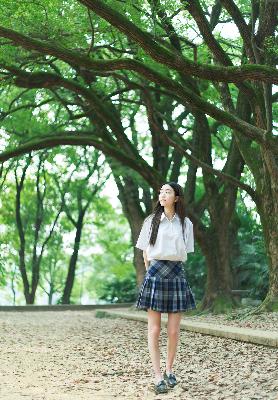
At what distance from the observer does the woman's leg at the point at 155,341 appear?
599 centimetres

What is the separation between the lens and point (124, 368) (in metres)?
7.76

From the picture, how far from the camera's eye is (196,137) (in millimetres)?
16047

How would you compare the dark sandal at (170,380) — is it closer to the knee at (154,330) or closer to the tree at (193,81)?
the knee at (154,330)

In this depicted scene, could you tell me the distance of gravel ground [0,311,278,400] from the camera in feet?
19.5

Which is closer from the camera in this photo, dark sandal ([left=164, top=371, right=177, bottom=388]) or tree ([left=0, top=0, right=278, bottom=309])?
dark sandal ([left=164, top=371, right=177, bottom=388])

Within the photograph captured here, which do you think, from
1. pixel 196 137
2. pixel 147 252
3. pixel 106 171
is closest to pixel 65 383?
pixel 147 252

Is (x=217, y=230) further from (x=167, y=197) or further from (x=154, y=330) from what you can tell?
(x=154, y=330)

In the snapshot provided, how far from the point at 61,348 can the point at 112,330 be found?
3.30m

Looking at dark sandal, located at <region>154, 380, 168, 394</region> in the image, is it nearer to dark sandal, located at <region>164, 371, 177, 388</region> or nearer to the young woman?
the young woman

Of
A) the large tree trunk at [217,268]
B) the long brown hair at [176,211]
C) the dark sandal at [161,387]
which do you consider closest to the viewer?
the dark sandal at [161,387]

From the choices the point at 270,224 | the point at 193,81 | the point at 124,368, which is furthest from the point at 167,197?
the point at 193,81

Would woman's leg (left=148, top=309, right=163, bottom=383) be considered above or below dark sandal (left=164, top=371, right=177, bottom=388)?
above

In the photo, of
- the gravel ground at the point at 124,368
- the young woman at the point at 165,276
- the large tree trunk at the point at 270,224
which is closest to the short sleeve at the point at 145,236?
the young woman at the point at 165,276

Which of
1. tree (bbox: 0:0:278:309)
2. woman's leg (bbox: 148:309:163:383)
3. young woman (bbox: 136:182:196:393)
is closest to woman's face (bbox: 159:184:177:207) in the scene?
young woman (bbox: 136:182:196:393)
